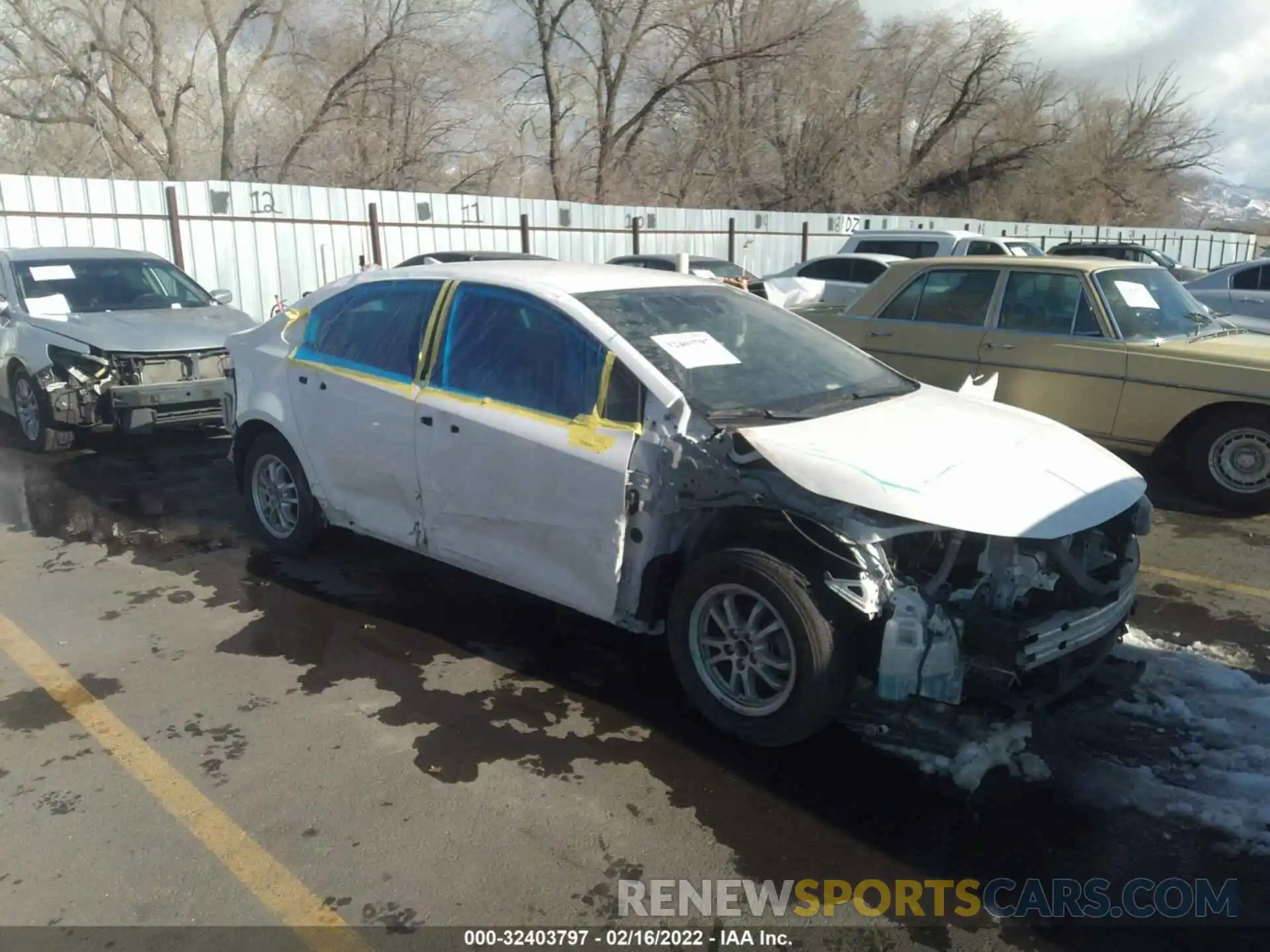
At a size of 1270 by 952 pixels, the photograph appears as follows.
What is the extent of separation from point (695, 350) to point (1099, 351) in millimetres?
4069

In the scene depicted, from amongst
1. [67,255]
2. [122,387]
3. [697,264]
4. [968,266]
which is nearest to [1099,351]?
[968,266]

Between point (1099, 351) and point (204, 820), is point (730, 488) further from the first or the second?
point (1099, 351)

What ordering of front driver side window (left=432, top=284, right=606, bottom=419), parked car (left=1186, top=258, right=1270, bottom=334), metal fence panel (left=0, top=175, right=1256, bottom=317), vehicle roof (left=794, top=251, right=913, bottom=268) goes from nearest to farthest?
front driver side window (left=432, top=284, right=606, bottom=419) → parked car (left=1186, top=258, right=1270, bottom=334) → metal fence panel (left=0, top=175, right=1256, bottom=317) → vehicle roof (left=794, top=251, right=913, bottom=268)

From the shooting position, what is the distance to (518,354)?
4.26 metres

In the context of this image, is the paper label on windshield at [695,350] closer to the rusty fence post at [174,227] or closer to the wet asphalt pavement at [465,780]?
the wet asphalt pavement at [465,780]

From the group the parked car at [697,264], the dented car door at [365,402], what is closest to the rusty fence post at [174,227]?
the parked car at [697,264]

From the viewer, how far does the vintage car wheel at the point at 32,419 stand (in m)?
8.24

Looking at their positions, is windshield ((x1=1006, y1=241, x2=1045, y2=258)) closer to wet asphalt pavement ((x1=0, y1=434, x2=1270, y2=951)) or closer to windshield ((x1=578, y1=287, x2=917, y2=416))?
wet asphalt pavement ((x1=0, y1=434, x2=1270, y2=951))

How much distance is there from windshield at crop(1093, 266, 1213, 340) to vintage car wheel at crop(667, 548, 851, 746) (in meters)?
4.69

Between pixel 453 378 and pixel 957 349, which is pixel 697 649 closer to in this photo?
pixel 453 378

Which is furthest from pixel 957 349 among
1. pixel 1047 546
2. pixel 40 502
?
pixel 40 502

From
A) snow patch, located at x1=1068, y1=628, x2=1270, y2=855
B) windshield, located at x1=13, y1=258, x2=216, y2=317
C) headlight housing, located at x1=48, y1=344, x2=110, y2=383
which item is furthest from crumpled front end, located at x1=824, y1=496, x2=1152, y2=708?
windshield, located at x1=13, y1=258, x2=216, y2=317

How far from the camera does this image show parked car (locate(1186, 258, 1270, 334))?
1192cm

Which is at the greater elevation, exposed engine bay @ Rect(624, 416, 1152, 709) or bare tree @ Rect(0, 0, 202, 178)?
bare tree @ Rect(0, 0, 202, 178)
